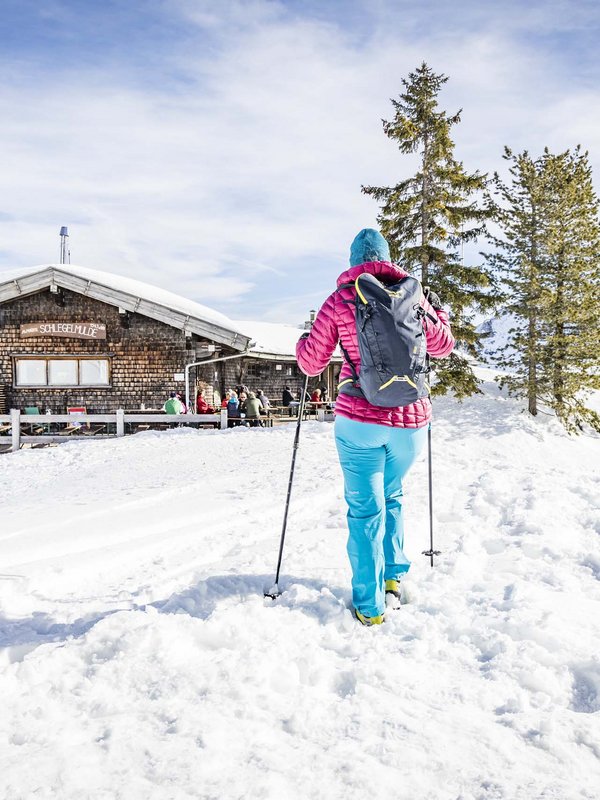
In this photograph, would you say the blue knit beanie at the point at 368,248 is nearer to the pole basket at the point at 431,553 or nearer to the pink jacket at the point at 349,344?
the pink jacket at the point at 349,344

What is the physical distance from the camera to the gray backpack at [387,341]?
3004 mm

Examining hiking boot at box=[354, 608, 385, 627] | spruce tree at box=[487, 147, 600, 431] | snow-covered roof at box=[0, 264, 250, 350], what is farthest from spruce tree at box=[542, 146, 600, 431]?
hiking boot at box=[354, 608, 385, 627]

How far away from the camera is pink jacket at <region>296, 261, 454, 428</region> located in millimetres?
3143

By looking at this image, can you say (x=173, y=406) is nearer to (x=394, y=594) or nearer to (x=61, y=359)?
(x=61, y=359)

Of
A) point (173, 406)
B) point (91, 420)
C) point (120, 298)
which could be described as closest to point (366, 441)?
point (91, 420)

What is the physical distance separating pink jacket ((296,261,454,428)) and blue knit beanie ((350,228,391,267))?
0.30ft

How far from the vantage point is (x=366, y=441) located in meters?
3.12

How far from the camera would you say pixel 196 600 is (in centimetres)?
342

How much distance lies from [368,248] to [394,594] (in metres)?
2.07

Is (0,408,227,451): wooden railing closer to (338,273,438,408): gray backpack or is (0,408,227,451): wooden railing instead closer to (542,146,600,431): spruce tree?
(542,146,600,431): spruce tree

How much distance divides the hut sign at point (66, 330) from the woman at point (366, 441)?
1750cm

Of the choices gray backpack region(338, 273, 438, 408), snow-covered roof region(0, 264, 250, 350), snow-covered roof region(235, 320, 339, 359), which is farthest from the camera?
snow-covered roof region(235, 320, 339, 359)

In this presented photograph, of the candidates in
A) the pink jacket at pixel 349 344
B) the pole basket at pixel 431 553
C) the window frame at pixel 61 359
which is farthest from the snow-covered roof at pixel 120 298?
the pink jacket at pixel 349 344

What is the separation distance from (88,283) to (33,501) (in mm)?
12558
